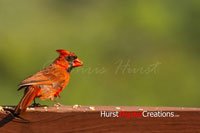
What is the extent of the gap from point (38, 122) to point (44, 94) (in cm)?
54

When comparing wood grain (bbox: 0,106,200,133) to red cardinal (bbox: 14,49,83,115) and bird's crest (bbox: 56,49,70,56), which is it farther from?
bird's crest (bbox: 56,49,70,56)

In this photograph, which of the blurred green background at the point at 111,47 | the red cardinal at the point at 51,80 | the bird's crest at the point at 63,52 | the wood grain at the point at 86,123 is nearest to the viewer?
the wood grain at the point at 86,123

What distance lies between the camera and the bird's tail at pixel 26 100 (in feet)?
11.9

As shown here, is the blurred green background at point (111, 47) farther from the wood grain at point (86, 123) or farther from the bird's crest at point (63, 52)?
the wood grain at point (86, 123)

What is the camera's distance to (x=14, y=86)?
9.11m

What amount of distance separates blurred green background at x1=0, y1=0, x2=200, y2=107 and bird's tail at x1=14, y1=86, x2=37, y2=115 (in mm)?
4191

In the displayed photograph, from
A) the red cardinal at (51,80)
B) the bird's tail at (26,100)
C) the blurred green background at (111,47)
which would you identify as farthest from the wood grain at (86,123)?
the blurred green background at (111,47)

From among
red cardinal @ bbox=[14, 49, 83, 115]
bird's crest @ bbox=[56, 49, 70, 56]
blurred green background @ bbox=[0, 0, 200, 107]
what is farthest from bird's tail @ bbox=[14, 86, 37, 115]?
blurred green background @ bbox=[0, 0, 200, 107]

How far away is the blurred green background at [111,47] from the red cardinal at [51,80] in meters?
3.91

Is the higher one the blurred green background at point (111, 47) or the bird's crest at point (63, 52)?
the blurred green background at point (111, 47)

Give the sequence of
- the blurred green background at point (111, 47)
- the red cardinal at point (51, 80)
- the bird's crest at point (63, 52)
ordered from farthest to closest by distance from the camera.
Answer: the blurred green background at point (111, 47) < the bird's crest at point (63, 52) < the red cardinal at point (51, 80)

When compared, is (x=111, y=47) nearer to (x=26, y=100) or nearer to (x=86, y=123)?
(x=26, y=100)

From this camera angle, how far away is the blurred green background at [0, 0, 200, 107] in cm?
909

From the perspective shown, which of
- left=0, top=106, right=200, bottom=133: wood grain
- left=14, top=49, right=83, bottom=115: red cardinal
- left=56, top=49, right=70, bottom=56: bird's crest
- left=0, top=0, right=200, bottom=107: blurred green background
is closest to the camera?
left=0, top=106, right=200, bottom=133: wood grain
